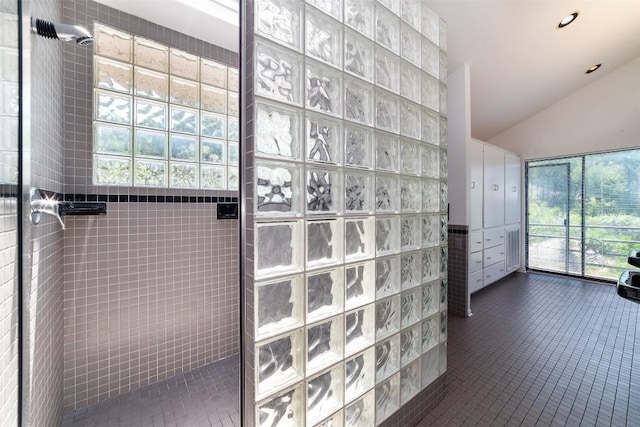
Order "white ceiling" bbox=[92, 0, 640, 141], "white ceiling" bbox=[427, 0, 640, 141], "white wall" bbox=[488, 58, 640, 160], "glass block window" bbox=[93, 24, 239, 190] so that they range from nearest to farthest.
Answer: "glass block window" bbox=[93, 24, 239, 190] → "white ceiling" bbox=[92, 0, 640, 141] → "white ceiling" bbox=[427, 0, 640, 141] → "white wall" bbox=[488, 58, 640, 160]

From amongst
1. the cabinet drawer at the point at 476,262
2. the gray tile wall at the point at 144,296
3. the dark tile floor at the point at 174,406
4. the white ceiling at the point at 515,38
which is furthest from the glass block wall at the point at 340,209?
the cabinet drawer at the point at 476,262

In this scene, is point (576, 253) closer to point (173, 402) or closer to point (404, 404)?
point (404, 404)

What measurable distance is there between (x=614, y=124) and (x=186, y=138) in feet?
16.9

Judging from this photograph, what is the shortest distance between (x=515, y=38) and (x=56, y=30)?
10.5 ft

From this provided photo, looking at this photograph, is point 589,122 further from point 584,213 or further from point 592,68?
point 584,213

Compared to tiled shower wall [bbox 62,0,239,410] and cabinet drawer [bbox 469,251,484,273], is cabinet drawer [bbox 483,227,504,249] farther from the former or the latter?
tiled shower wall [bbox 62,0,239,410]

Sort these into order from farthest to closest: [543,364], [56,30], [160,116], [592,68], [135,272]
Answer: [592,68], [543,364], [160,116], [135,272], [56,30]

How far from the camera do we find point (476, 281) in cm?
309

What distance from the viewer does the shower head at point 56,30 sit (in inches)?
36.2

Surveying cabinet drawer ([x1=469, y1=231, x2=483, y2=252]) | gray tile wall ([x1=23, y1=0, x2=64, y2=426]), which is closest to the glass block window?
gray tile wall ([x1=23, y1=0, x2=64, y2=426])

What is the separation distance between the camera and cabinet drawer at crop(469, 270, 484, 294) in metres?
2.99

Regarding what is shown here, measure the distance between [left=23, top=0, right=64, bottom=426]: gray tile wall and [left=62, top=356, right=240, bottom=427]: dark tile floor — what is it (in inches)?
6.9

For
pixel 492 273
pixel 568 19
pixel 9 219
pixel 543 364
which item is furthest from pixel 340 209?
pixel 492 273

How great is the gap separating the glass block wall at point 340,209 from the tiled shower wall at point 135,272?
3.94ft
